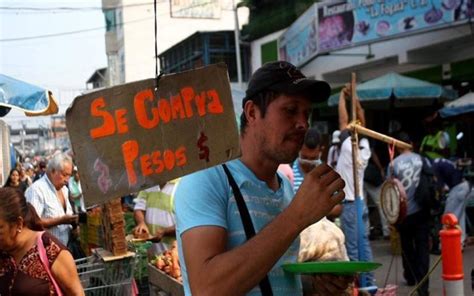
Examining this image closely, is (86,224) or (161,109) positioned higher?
(161,109)

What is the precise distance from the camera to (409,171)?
6855 millimetres

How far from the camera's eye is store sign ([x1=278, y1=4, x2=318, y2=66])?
16188mm

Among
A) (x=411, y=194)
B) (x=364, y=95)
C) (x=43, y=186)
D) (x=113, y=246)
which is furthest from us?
(x=364, y=95)

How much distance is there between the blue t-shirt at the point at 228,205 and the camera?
1.71 metres

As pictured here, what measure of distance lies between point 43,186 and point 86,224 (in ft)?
3.05

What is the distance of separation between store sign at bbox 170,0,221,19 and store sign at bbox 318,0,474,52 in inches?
1140

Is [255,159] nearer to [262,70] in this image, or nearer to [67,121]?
[262,70]

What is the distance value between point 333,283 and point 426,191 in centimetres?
515

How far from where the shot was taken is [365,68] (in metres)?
17.5

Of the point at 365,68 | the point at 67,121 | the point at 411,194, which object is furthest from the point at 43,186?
the point at 365,68

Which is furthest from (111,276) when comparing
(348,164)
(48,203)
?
(348,164)

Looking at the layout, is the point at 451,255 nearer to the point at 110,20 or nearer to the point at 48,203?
the point at 48,203

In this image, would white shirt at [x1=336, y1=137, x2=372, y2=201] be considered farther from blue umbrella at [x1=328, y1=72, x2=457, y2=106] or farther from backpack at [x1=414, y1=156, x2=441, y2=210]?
blue umbrella at [x1=328, y1=72, x2=457, y2=106]

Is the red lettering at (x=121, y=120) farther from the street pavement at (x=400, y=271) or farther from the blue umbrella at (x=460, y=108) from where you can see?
the blue umbrella at (x=460, y=108)
